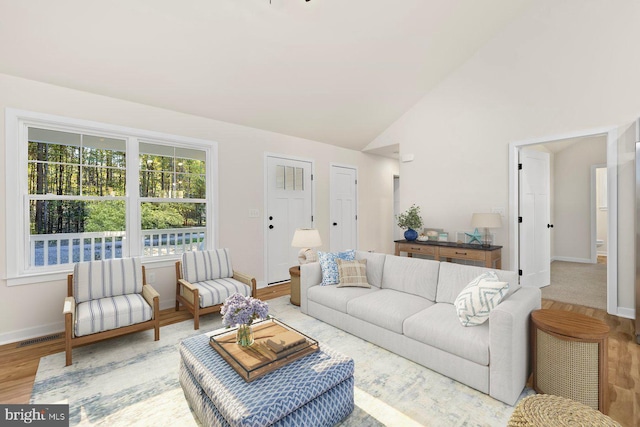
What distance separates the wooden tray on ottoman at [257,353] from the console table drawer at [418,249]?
3293mm

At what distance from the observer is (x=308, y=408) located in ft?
5.23

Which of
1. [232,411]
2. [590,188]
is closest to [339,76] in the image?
[232,411]

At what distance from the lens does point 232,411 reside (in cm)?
142

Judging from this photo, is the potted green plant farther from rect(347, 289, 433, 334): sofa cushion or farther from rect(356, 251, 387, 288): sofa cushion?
rect(347, 289, 433, 334): sofa cushion

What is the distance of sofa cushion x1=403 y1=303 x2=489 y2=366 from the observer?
2033mm

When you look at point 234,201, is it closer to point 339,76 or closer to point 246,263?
point 246,263

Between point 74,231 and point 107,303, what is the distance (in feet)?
3.51

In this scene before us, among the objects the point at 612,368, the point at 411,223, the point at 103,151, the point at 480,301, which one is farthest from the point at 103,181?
the point at 612,368

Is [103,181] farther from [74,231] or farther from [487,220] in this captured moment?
[487,220]

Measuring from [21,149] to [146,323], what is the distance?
2.12 meters

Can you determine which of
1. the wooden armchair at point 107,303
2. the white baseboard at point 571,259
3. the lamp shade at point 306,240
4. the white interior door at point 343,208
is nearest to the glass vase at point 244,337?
the wooden armchair at point 107,303

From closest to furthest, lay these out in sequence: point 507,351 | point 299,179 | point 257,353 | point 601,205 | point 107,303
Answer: point 257,353 < point 507,351 < point 107,303 < point 299,179 < point 601,205

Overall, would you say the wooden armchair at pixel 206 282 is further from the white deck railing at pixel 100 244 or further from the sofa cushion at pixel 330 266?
the sofa cushion at pixel 330 266

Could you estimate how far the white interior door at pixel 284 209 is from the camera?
15.9 feet
